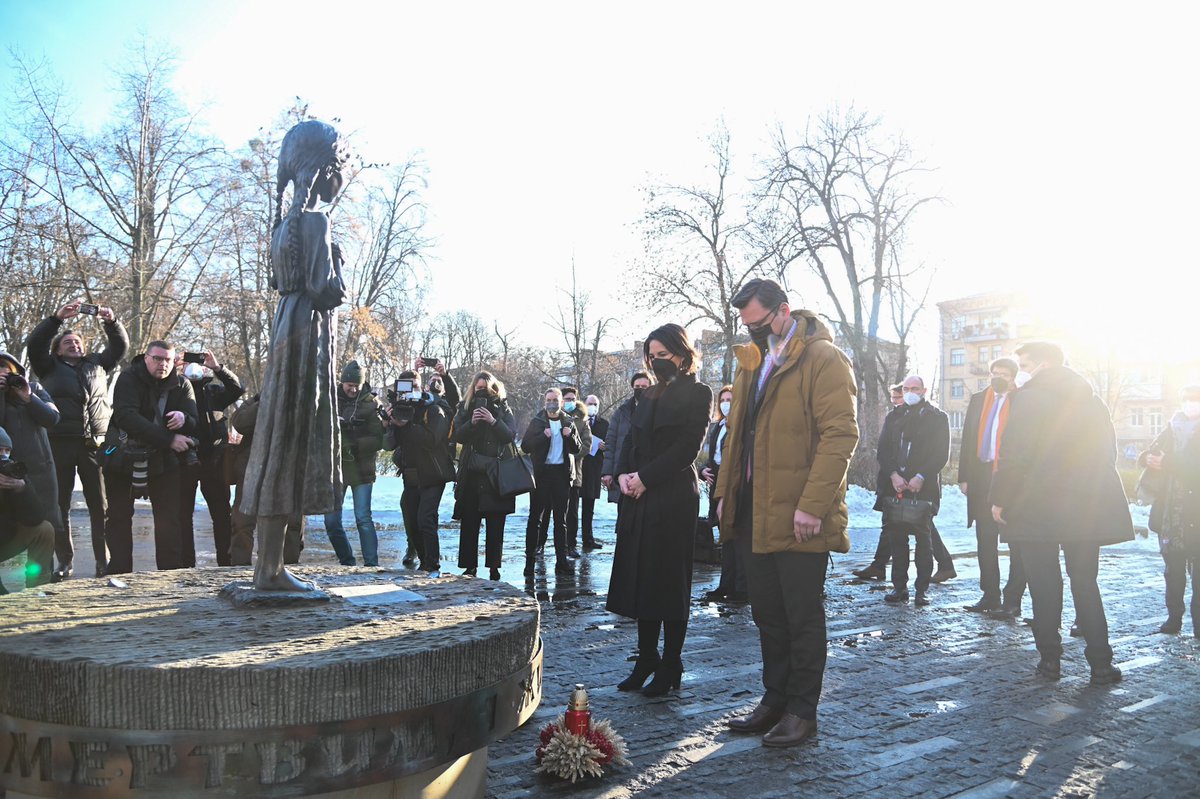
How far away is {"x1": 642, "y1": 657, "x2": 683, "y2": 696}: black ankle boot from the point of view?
475 cm

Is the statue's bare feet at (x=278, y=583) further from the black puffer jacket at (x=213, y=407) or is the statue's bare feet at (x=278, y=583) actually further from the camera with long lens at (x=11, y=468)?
the black puffer jacket at (x=213, y=407)

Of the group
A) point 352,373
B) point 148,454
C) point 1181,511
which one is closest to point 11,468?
point 148,454

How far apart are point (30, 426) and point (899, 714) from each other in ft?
20.4

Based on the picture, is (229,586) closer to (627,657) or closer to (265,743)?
(265,743)

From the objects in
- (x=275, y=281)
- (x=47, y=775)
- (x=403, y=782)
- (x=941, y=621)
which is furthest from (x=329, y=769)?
(x=941, y=621)

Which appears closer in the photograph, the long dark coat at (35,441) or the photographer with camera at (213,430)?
the long dark coat at (35,441)

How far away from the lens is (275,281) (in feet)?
12.4

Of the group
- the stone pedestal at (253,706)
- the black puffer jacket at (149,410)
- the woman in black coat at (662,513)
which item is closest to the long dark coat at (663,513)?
the woman in black coat at (662,513)

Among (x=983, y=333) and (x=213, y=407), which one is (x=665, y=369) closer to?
(x=213, y=407)

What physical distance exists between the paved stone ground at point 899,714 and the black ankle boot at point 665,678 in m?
0.07

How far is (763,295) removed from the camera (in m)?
4.39

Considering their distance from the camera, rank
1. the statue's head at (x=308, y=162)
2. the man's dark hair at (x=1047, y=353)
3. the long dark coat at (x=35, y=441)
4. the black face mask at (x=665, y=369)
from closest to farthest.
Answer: the statue's head at (x=308, y=162)
the black face mask at (x=665, y=369)
the man's dark hair at (x=1047, y=353)
the long dark coat at (x=35, y=441)

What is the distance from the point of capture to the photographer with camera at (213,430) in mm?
7520

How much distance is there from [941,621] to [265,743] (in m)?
6.07
